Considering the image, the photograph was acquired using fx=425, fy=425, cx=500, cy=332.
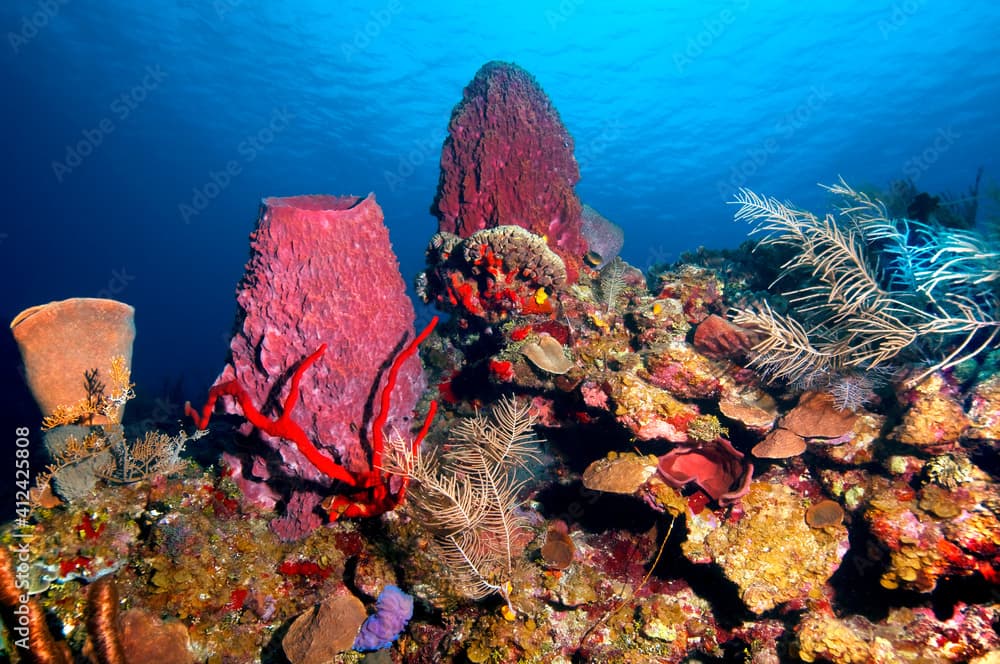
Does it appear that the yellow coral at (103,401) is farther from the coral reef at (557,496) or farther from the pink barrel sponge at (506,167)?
the pink barrel sponge at (506,167)

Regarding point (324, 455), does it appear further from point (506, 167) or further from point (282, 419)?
point (506, 167)

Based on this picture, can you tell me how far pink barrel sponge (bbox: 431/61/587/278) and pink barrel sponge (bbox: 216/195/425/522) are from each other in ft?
11.3

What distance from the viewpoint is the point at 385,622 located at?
12.4 feet

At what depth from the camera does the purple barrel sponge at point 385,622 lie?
3.78 metres

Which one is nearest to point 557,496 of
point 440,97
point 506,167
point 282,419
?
point 282,419

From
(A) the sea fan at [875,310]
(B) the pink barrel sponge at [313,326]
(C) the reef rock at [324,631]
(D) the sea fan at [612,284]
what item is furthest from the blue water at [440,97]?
(A) the sea fan at [875,310]

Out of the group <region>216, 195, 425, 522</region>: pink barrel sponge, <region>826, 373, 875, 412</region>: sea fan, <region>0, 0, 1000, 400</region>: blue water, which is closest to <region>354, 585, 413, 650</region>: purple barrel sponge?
<region>216, 195, 425, 522</region>: pink barrel sponge

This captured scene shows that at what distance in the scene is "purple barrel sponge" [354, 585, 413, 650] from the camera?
3779 millimetres

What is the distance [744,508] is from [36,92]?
55.6m

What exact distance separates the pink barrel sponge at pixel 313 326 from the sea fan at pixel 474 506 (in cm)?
68

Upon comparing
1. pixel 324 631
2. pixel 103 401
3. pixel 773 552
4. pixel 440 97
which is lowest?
pixel 324 631

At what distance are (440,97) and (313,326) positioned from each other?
3613 centimetres

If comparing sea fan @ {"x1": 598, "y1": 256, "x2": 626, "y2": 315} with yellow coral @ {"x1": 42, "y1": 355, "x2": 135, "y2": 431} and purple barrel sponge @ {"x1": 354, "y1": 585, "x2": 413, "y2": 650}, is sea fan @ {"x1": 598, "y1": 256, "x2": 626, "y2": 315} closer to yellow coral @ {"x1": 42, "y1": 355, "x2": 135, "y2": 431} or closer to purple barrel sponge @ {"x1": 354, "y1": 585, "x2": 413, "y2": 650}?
purple barrel sponge @ {"x1": 354, "y1": 585, "x2": 413, "y2": 650}

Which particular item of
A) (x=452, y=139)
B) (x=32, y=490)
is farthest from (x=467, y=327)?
(x=32, y=490)
